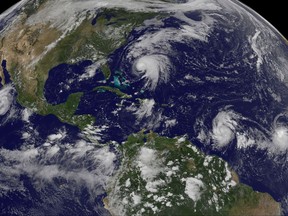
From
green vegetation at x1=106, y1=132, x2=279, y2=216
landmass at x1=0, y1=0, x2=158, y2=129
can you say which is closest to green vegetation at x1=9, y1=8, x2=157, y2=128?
landmass at x1=0, y1=0, x2=158, y2=129

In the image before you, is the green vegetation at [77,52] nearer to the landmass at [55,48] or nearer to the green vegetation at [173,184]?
the landmass at [55,48]

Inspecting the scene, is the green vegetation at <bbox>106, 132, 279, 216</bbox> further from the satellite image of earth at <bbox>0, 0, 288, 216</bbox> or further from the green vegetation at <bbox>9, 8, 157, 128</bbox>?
the green vegetation at <bbox>9, 8, 157, 128</bbox>

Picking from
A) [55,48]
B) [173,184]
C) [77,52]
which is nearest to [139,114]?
[173,184]

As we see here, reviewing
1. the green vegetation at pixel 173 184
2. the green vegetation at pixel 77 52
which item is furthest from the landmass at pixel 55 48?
the green vegetation at pixel 173 184

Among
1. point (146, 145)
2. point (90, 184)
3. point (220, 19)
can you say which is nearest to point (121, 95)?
point (146, 145)

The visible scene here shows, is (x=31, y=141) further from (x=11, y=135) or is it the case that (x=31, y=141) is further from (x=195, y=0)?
(x=195, y=0)

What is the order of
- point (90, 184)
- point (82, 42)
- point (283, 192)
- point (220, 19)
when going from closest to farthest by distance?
point (90, 184) → point (283, 192) → point (82, 42) → point (220, 19)

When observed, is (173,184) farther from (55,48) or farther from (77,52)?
(55,48)
